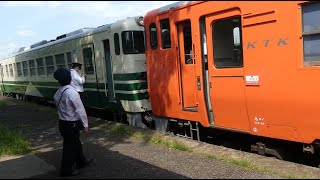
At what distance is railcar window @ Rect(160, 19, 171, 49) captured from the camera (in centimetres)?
909

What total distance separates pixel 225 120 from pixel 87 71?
6.95 m

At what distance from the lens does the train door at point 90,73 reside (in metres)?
13.1

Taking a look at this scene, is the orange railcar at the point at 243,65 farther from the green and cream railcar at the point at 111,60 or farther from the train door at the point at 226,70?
the green and cream railcar at the point at 111,60

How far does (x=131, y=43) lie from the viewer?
37.2 ft

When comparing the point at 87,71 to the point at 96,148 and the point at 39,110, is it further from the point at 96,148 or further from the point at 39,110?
the point at 96,148

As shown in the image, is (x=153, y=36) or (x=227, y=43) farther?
(x=153, y=36)

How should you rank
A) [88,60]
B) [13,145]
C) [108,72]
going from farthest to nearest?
1. [88,60]
2. [108,72]
3. [13,145]

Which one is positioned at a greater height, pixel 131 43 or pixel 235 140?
pixel 131 43

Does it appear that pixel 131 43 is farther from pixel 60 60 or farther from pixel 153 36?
pixel 60 60

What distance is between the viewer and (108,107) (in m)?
12.7

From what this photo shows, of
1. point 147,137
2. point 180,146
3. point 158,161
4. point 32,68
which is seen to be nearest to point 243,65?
point 180,146

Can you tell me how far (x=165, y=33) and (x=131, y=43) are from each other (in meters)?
2.32

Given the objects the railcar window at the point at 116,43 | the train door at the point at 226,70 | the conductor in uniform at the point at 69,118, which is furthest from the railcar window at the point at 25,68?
the conductor in uniform at the point at 69,118

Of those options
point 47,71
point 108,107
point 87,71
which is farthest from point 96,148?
point 47,71
